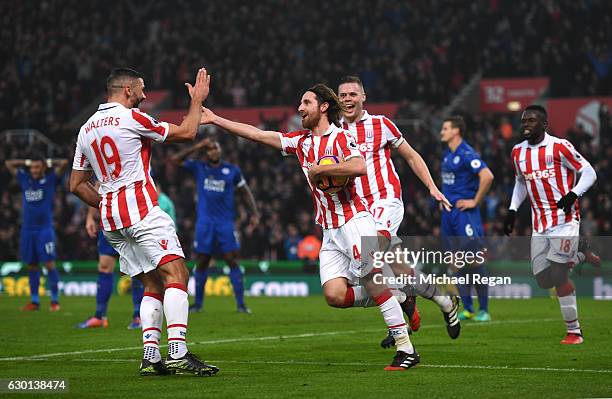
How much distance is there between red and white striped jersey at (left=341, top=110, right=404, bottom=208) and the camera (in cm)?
1071

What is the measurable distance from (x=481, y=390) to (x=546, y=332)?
5369mm

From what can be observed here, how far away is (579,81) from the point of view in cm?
2823

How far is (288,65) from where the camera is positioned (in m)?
33.3

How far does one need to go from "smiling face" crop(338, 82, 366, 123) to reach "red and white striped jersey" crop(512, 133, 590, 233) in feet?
6.74

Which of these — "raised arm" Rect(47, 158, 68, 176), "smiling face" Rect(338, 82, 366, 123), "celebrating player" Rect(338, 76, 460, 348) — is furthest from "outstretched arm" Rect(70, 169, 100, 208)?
"raised arm" Rect(47, 158, 68, 176)

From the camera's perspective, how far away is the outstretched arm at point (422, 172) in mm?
10289

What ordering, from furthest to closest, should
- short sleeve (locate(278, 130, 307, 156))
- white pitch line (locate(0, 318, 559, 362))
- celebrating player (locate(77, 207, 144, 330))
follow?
celebrating player (locate(77, 207, 144, 330)) < white pitch line (locate(0, 318, 559, 362)) < short sleeve (locate(278, 130, 307, 156))

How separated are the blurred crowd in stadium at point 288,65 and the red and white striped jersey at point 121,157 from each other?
14.9 meters

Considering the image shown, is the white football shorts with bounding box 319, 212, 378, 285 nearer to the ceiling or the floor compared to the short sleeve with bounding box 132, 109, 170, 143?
nearer to the floor

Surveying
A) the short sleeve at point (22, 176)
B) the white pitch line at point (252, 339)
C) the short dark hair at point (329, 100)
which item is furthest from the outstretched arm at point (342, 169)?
the short sleeve at point (22, 176)

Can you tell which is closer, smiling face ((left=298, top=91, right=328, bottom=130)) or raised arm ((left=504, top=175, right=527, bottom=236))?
smiling face ((left=298, top=91, right=328, bottom=130))

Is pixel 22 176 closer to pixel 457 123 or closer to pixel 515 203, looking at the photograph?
pixel 457 123

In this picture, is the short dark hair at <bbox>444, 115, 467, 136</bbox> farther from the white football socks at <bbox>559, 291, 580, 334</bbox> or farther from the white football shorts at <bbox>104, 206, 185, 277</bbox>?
the white football shorts at <bbox>104, 206, 185, 277</bbox>

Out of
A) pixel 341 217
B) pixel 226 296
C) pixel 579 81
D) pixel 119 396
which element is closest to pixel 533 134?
pixel 341 217
